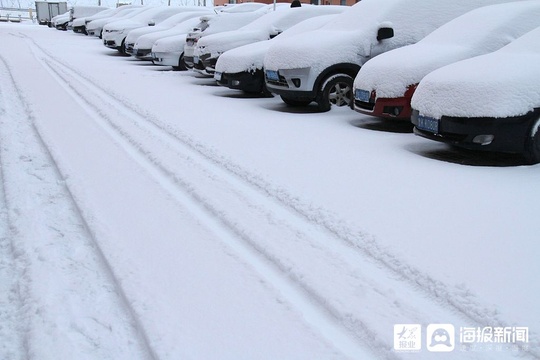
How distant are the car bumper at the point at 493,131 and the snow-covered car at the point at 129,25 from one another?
53.9 ft

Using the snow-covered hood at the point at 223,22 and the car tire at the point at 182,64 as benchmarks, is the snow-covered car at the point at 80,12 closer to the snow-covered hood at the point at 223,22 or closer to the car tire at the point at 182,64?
the car tire at the point at 182,64

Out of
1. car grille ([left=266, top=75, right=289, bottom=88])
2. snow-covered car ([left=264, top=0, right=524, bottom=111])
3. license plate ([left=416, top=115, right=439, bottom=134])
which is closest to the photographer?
Result: license plate ([left=416, top=115, right=439, bottom=134])

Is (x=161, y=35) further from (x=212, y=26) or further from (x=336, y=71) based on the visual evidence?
(x=336, y=71)

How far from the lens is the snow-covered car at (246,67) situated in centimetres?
1052

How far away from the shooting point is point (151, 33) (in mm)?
17297

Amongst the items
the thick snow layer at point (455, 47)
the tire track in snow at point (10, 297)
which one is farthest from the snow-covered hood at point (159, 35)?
the tire track in snow at point (10, 297)

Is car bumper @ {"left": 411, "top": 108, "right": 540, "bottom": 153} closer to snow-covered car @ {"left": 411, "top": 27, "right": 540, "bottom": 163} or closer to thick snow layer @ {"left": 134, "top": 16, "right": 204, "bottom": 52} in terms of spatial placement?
snow-covered car @ {"left": 411, "top": 27, "right": 540, "bottom": 163}

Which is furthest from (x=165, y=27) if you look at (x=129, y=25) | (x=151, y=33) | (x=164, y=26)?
(x=129, y=25)

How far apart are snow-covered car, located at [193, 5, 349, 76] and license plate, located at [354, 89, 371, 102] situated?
4645 millimetres

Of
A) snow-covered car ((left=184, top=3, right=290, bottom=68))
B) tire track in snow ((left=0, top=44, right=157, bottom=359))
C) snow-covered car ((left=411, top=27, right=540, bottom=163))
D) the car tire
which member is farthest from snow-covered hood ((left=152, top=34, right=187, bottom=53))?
tire track in snow ((left=0, top=44, right=157, bottom=359))

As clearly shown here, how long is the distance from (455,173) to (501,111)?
770mm

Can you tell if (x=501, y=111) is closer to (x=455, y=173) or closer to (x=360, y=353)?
(x=455, y=173)

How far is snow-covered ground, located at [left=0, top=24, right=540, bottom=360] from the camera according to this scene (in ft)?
9.05

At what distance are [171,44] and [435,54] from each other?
371 inches
